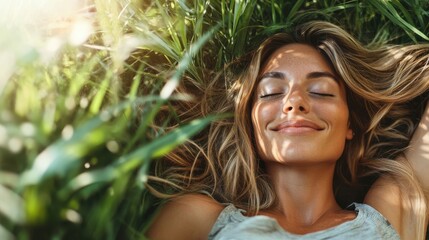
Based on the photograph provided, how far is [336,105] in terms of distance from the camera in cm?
251

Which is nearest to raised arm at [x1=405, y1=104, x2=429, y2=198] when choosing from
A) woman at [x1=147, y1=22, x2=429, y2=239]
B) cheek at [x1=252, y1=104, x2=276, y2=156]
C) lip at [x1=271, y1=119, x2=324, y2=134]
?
woman at [x1=147, y1=22, x2=429, y2=239]

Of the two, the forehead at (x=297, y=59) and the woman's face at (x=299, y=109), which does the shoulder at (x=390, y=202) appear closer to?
the woman's face at (x=299, y=109)

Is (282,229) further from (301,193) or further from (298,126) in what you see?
(298,126)

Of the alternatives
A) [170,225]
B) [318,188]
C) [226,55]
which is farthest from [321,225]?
[226,55]

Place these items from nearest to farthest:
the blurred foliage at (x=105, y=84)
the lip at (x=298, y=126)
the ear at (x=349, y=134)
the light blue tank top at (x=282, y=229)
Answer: the blurred foliage at (x=105, y=84), the light blue tank top at (x=282, y=229), the lip at (x=298, y=126), the ear at (x=349, y=134)

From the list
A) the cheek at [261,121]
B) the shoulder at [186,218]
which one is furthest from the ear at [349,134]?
the shoulder at [186,218]

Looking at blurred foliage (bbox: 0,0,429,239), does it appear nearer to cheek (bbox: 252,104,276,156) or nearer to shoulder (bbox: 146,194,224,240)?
shoulder (bbox: 146,194,224,240)

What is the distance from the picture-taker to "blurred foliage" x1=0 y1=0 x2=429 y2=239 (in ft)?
5.17

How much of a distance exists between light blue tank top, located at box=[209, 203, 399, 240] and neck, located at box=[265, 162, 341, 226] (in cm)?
13

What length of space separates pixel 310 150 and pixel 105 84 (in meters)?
0.82

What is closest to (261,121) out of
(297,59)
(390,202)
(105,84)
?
(297,59)

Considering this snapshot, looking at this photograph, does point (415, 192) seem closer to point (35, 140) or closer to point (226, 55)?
point (226, 55)

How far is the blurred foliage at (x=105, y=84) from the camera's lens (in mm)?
1577

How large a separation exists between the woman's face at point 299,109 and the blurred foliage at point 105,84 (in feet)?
0.72
